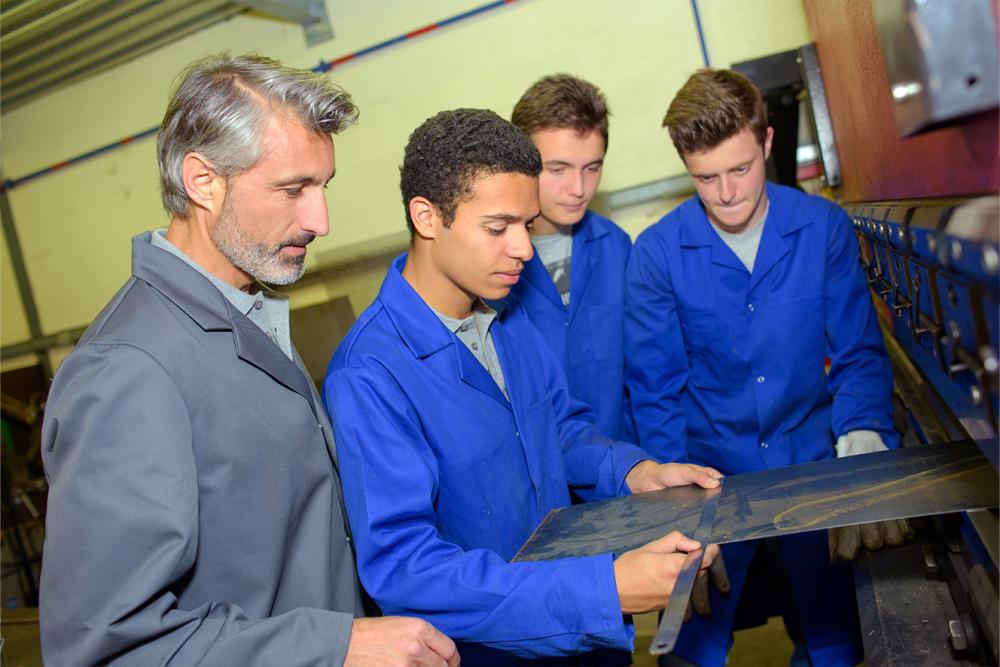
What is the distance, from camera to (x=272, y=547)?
1106mm

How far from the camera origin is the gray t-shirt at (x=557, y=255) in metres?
2.12

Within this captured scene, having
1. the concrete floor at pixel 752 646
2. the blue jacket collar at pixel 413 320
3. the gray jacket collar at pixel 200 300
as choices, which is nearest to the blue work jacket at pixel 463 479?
the blue jacket collar at pixel 413 320

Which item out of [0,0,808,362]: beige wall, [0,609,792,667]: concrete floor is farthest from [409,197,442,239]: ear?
[0,0,808,362]: beige wall

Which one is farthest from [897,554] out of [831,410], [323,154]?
[323,154]

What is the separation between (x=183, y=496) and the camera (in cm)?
97

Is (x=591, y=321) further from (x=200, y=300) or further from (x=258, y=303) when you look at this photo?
(x=200, y=300)

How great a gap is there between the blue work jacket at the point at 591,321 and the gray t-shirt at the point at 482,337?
46 cm

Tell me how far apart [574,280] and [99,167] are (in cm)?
285

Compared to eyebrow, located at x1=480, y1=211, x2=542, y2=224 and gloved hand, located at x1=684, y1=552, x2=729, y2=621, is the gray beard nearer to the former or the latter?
eyebrow, located at x1=480, y1=211, x2=542, y2=224

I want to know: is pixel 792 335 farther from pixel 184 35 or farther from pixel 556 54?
pixel 184 35

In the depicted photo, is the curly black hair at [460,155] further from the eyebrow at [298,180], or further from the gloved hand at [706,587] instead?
the gloved hand at [706,587]

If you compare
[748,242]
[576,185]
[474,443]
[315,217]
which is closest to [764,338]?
[748,242]

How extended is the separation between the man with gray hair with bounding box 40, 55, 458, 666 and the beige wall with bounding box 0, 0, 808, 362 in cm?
200

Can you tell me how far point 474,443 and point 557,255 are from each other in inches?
36.9
